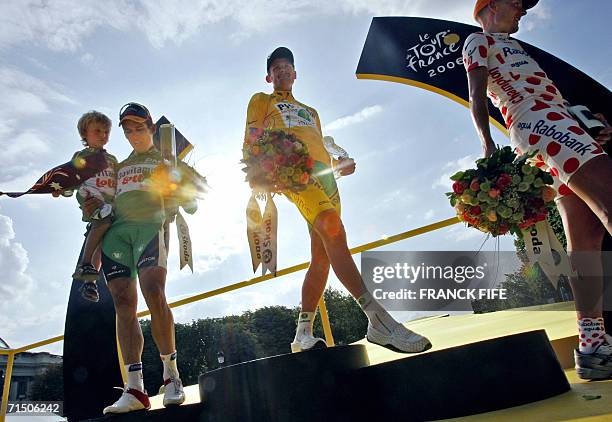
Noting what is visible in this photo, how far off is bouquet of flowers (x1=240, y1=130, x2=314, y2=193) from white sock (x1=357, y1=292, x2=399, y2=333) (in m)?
0.82

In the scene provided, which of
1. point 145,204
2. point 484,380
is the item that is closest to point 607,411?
point 484,380

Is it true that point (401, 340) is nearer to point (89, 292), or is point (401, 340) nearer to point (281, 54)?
point (89, 292)

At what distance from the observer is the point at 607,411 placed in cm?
181

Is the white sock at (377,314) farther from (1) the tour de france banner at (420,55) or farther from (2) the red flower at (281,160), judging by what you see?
(1) the tour de france banner at (420,55)

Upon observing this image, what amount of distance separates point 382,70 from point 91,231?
3306 mm

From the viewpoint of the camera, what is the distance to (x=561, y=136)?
262 cm

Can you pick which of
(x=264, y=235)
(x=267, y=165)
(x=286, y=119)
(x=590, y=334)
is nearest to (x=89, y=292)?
(x=264, y=235)

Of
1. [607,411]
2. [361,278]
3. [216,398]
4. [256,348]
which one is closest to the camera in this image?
[607,411]

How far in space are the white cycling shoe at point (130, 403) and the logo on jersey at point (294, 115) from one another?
202 cm

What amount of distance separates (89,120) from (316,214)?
194 cm

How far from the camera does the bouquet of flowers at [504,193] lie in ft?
8.49

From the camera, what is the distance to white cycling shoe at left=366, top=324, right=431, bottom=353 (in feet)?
9.30

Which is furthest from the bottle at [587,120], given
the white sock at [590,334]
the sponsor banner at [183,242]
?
the sponsor banner at [183,242]

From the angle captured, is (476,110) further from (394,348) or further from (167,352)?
(167,352)
